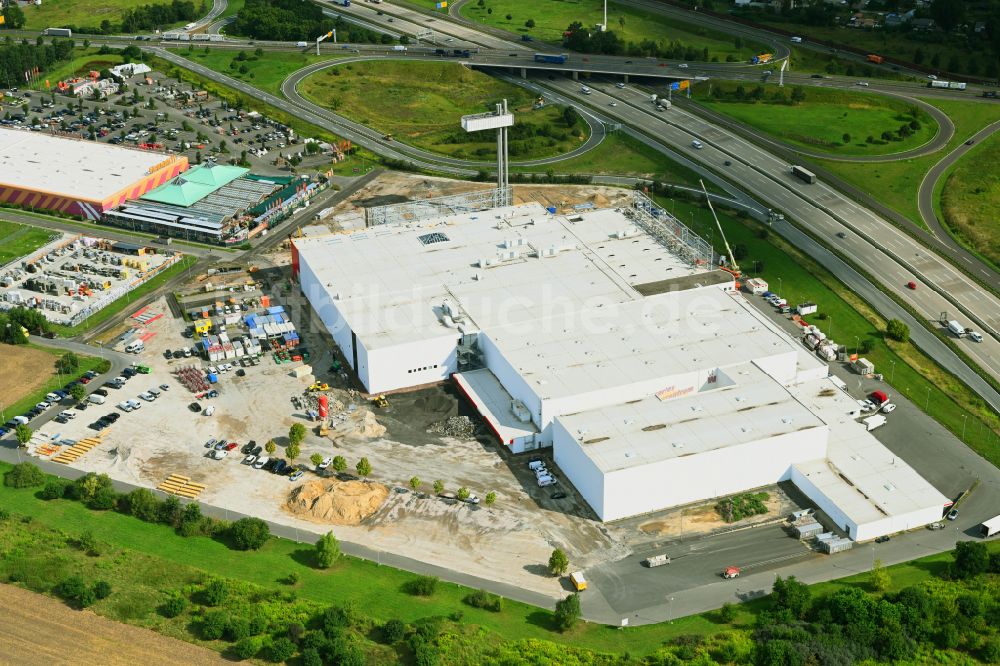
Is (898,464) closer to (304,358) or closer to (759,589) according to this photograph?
(759,589)

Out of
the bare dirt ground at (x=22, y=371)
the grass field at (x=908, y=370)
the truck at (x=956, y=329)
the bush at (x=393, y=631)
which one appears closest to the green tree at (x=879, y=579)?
the grass field at (x=908, y=370)

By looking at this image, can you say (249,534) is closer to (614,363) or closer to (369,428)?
(369,428)

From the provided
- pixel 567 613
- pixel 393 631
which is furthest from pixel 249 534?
pixel 567 613

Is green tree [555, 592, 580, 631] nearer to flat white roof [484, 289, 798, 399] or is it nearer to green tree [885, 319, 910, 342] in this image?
flat white roof [484, 289, 798, 399]

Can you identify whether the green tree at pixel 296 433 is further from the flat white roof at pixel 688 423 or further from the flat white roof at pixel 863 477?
the flat white roof at pixel 863 477

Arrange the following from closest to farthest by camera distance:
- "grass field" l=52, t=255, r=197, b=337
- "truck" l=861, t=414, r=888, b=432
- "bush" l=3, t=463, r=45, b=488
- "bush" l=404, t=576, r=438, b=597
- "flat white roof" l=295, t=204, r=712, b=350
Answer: "bush" l=404, t=576, r=438, b=597, "bush" l=3, t=463, r=45, b=488, "truck" l=861, t=414, r=888, b=432, "flat white roof" l=295, t=204, r=712, b=350, "grass field" l=52, t=255, r=197, b=337

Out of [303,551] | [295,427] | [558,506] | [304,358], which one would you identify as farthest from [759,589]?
[304,358]

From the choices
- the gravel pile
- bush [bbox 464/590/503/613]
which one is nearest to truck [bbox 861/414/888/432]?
the gravel pile
